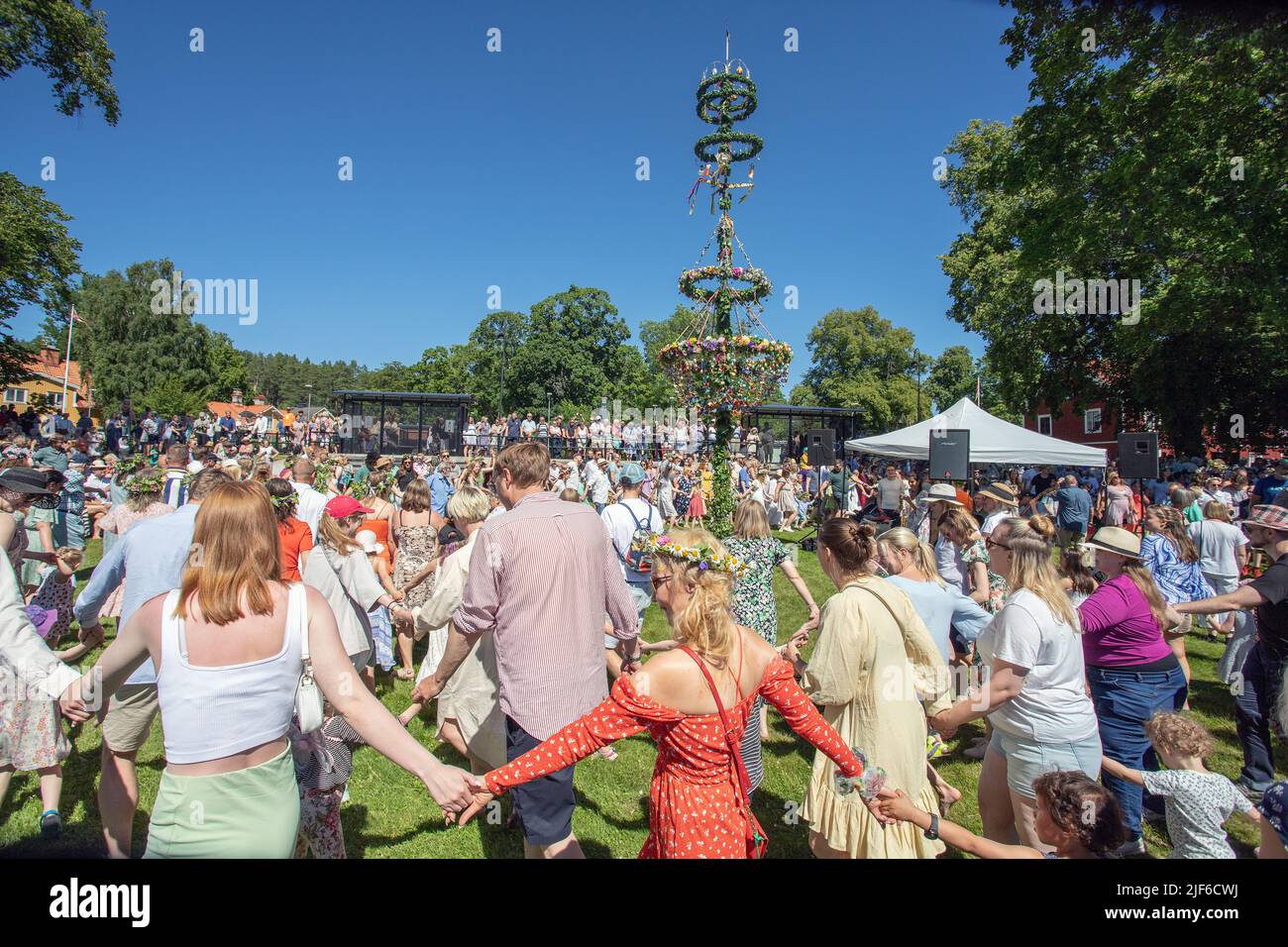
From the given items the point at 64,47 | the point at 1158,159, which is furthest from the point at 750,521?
the point at 64,47

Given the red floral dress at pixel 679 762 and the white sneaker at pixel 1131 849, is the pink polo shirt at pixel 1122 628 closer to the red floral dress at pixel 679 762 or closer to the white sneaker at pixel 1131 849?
the white sneaker at pixel 1131 849

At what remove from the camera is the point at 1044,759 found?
9.20 ft

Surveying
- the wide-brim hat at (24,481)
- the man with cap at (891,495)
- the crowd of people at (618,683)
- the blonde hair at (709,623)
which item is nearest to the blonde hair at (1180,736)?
the crowd of people at (618,683)

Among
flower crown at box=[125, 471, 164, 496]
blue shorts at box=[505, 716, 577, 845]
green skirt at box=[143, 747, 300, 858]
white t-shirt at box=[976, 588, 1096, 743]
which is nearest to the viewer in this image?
green skirt at box=[143, 747, 300, 858]

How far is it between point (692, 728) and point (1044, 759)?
5.88 feet

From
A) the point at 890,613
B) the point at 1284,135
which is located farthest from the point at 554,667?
the point at 1284,135

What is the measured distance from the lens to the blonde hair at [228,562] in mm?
1854

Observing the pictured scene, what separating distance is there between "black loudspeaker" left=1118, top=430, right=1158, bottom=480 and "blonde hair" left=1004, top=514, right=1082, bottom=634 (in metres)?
10.9

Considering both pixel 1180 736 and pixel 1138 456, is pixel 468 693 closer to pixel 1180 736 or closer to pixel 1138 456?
pixel 1180 736

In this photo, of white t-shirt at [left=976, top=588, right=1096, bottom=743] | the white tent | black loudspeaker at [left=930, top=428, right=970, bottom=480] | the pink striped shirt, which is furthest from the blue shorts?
the white tent

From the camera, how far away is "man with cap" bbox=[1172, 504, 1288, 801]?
3.80m

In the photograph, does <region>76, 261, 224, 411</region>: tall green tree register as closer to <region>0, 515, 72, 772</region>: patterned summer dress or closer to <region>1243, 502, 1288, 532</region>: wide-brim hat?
<region>0, 515, 72, 772</region>: patterned summer dress

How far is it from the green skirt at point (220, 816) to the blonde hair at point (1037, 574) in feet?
10.1
